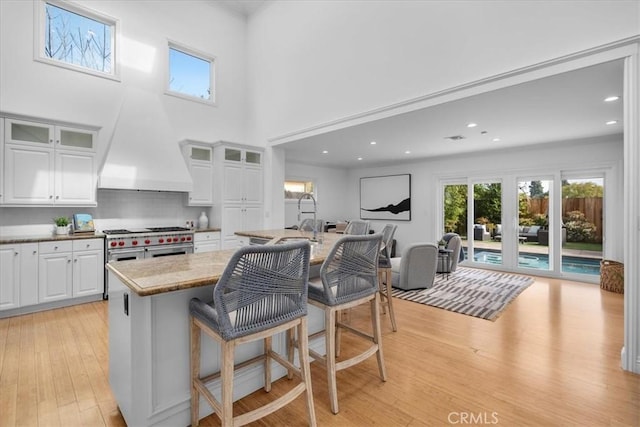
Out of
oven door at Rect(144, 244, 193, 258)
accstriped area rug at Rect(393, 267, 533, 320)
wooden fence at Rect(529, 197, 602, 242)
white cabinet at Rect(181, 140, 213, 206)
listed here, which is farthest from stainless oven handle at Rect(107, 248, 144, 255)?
wooden fence at Rect(529, 197, 602, 242)

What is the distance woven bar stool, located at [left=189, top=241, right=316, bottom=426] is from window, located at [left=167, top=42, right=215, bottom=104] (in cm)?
508

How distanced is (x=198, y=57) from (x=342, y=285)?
5773 mm

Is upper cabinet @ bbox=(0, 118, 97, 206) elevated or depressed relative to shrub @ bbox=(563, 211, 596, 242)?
elevated

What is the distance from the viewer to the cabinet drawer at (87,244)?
387 cm

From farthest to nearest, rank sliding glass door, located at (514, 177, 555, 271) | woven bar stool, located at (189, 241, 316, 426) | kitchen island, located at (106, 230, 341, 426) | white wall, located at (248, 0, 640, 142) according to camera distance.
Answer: sliding glass door, located at (514, 177, 555, 271) → white wall, located at (248, 0, 640, 142) → kitchen island, located at (106, 230, 341, 426) → woven bar stool, located at (189, 241, 316, 426)

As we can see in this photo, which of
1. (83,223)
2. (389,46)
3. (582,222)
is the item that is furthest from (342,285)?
(582,222)

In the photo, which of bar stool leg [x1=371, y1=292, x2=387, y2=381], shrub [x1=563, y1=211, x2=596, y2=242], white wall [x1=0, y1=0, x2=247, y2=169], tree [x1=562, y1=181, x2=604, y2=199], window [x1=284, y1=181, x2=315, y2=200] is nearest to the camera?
bar stool leg [x1=371, y1=292, x2=387, y2=381]

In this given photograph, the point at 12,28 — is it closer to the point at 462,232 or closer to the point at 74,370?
the point at 74,370

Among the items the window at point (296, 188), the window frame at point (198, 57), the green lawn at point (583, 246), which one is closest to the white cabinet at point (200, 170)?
the window frame at point (198, 57)

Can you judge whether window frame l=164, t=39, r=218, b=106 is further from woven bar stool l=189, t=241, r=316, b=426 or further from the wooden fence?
the wooden fence

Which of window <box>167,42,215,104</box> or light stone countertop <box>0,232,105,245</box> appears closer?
light stone countertop <box>0,232,105,245</box>

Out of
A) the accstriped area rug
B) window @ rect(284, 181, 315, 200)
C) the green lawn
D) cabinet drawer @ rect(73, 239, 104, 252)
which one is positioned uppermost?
window @ rect(284, 181, 315, 200)

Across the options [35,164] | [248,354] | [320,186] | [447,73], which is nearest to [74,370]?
[248,354]

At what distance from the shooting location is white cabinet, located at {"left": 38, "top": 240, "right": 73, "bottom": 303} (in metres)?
3.63
